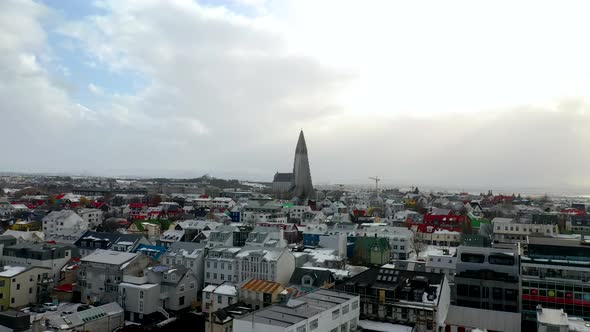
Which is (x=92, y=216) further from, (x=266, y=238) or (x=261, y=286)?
(x=261, y=286)

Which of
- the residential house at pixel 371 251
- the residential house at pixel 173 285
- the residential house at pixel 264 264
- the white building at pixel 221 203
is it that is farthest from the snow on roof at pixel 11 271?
the white building at pixel 221 203

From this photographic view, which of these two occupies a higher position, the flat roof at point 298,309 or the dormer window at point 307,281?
the flat roof at point 298,309

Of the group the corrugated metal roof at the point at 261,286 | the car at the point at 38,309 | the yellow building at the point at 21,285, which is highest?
the corrugated metal roof at the point at 261,286

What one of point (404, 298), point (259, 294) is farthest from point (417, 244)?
point (259, 294)

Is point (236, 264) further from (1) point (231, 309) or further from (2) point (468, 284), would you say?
(2) point (468, 284)

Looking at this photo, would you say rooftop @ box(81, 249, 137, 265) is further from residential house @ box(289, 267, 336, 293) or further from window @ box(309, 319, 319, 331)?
window @ box(309, 319, 319, 331)

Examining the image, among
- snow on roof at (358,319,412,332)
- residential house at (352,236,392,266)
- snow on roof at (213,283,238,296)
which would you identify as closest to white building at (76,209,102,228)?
residential house at (352,236,392,266)

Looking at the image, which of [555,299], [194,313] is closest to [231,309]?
[194,313]

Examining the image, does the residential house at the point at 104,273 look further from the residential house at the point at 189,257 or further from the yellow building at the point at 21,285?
the residential house at the point at 189,257
